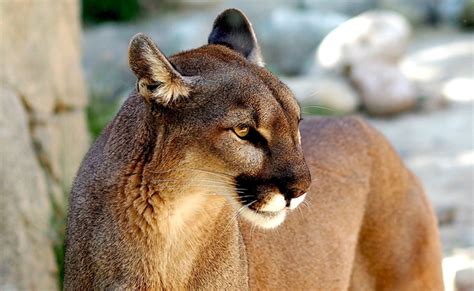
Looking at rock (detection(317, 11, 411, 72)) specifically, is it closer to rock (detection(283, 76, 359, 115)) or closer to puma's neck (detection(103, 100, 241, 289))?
rock (detection(283, 76, 359, 115))

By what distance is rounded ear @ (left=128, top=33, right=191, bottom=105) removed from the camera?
465 centimetres

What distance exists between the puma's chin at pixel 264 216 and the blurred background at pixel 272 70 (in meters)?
2.86

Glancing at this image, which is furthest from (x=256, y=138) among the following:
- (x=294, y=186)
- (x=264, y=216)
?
(x=264, y=216)

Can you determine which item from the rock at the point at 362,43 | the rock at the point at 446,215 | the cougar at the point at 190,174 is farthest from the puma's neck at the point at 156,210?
the rock at the point at 362,43

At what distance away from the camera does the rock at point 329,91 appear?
1432 centimetres

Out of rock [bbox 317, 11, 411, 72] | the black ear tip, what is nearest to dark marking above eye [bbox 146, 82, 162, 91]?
the black ear tip

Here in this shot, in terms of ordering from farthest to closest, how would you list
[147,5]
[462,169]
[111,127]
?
[147,5] < [462,169] < [111,127]

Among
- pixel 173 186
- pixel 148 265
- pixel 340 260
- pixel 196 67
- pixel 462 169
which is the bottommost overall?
pixel 462 169

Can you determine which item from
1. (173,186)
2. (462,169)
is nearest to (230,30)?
(173,186)

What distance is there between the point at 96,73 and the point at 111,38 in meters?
1.61

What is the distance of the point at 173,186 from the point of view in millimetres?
4820

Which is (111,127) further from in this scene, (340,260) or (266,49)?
(266,49)

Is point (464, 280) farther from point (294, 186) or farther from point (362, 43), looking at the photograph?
point (362, 43)

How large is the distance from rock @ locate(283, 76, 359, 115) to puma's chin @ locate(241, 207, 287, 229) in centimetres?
906
